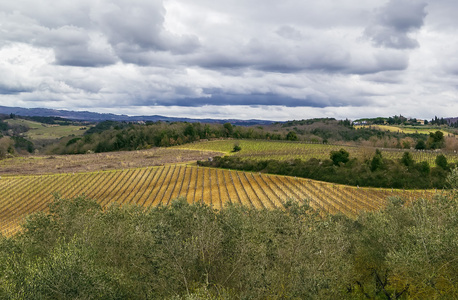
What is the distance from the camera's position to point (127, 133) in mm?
187250

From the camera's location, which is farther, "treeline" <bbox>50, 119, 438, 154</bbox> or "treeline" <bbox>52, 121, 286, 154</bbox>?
"treeline" <bbox>52, 121, 286, 154</bbox>

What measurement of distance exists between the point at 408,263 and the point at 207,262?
14.8 m

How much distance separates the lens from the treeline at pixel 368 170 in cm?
7662

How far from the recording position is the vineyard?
69.8m

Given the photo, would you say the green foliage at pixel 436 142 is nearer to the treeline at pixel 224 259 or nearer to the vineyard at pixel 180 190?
the vineyard at pixel 180 190

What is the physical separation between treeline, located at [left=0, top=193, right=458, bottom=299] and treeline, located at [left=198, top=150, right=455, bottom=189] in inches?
1861

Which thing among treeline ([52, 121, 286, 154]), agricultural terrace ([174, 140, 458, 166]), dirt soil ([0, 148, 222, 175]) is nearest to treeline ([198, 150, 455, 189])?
agricultural terrace ([174, 140, 458, 166])

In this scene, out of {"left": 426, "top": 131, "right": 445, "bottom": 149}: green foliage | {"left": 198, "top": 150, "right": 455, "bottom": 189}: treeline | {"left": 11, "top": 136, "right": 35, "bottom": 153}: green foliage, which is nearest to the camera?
{"left": 198, "top": 150, "right": 455, "bottom": 189}: treeline

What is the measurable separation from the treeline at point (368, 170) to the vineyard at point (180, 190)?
3128 millimetres

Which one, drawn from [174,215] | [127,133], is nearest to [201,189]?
[174,215]

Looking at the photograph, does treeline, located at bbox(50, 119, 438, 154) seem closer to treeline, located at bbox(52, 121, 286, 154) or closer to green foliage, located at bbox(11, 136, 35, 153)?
treeline, located at bbox(52, 121, 286, 154)

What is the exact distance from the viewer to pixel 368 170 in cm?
8156

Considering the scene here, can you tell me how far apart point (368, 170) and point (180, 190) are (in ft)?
167

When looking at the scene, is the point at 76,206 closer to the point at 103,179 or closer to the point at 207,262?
the point at 207,262
